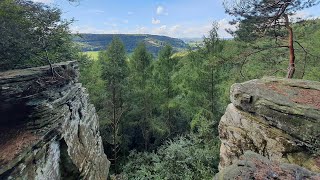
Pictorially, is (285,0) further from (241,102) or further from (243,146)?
→ (243,146)

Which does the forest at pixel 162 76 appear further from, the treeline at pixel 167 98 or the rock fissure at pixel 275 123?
the rock fissure at pixel 275 123

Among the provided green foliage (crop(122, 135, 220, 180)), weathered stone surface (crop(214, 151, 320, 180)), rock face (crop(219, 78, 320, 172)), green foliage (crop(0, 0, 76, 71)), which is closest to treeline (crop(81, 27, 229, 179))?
green foliage (crop(122, 135, 220, 180))

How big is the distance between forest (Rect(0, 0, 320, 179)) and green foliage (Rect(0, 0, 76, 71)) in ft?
0.15

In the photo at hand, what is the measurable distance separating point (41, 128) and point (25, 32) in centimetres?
619

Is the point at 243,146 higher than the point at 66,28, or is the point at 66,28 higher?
the point at 66,28

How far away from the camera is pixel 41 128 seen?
33.0 ft

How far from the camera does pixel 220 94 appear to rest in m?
21.8

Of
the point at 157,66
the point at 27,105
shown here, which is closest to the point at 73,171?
the point at 27,105

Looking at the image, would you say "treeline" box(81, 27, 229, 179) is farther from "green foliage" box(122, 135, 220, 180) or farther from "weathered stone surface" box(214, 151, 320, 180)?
"weathered stone surface" box(214, 151, 320, 180)

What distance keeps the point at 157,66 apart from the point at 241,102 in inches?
610

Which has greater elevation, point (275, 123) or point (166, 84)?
point (275, 123)

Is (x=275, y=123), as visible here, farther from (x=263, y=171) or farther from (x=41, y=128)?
(x=41, y=128)

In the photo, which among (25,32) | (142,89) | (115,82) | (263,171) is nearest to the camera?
(263,171)

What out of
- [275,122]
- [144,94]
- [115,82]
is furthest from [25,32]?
[144,94]
